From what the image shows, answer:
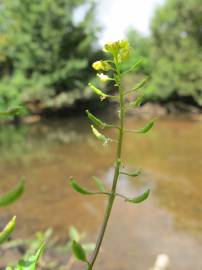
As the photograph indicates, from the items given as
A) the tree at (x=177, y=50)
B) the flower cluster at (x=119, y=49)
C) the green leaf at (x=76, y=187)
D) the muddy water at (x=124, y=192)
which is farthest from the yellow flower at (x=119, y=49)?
the tree at (x=177, y=50)

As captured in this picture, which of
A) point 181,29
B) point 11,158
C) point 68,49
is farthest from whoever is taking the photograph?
point 68,49

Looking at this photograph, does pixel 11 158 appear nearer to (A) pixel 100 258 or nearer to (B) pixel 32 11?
(A) pixel 100 258

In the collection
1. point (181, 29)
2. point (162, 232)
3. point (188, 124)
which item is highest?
point (181, 29)

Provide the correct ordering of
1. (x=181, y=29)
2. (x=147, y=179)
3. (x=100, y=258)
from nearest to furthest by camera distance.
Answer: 1. (x=100, y=258)
2. (x=147, y=179)
3. (x=181, y=29)

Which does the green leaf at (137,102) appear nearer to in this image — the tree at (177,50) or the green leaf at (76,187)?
the green leaf at (76,187)

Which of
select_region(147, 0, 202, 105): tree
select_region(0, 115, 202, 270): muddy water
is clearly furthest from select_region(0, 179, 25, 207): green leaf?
select_region(147, 0, 202, 105): tree

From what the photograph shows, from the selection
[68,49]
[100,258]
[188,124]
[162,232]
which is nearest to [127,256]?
[100,258]

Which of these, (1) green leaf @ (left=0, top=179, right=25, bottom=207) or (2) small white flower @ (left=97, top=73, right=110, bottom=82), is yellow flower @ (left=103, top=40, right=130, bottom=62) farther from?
(1) green leaf @ (left=0, top=179, right=25, bottom=207)
